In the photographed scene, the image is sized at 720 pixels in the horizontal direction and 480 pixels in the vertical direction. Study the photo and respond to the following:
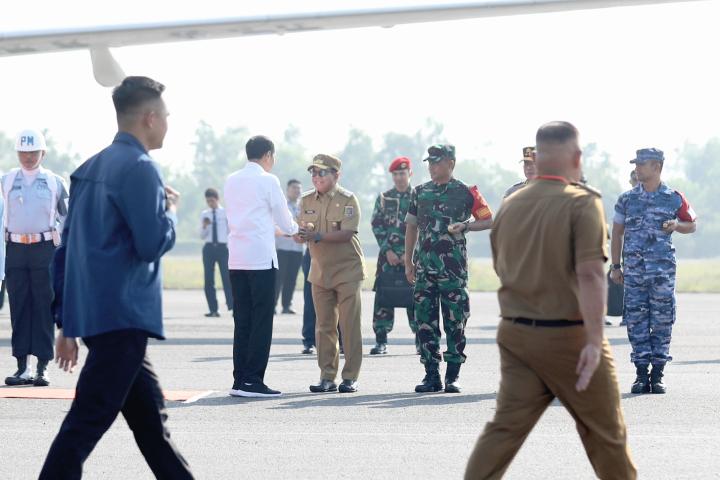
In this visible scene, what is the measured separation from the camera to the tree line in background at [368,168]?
144 meters

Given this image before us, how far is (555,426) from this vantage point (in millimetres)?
8484

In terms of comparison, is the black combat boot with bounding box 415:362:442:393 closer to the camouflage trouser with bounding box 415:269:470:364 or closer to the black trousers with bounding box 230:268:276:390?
the camouflage trouser with bounding box 415:269:470:364

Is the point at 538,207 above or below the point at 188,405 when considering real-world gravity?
above

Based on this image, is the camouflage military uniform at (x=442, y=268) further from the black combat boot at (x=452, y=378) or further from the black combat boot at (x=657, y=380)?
the black combat boot at (x=657, y=380)

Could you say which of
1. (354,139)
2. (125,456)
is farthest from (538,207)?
(354,139)

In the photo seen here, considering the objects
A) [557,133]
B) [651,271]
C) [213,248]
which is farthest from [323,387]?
[213,248]

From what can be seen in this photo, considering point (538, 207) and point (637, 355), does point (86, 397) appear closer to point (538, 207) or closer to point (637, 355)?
point (538, 207)

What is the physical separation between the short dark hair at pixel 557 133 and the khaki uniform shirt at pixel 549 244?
17cm

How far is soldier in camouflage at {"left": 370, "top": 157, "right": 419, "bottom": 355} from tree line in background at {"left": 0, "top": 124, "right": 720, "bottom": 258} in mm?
119573

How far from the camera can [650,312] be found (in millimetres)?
10539

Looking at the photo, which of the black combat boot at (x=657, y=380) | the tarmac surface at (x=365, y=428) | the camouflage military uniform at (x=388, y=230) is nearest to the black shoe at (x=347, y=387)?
the tarmac surface at (x=365, y=428)

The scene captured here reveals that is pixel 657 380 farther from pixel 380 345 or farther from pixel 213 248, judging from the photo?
pixel 213 248

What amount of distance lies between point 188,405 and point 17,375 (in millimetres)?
2139

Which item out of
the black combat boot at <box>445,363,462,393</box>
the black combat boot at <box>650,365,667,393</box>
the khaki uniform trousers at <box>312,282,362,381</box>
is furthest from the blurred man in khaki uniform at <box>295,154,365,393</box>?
the black combat boot at <box>650,365,667,393</box>
